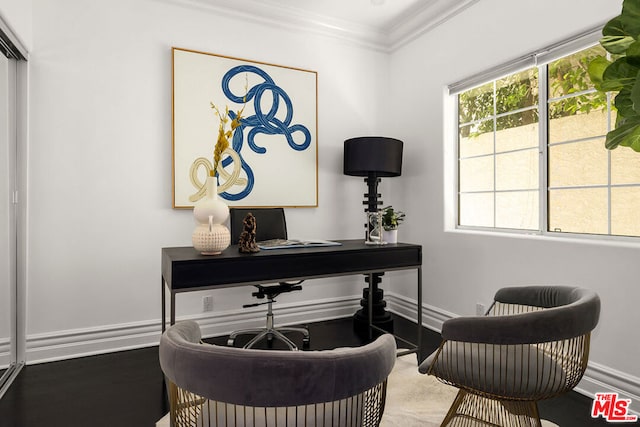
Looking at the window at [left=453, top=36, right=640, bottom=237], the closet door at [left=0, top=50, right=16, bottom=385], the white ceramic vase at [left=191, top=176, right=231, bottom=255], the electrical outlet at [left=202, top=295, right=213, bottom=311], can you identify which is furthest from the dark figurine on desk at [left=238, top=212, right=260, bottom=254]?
the window at [left=453, top=36, right=640, bottom=237]

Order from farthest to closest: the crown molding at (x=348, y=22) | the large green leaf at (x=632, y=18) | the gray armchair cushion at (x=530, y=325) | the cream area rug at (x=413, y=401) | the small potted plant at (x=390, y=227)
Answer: the crown molding at (x=348, y=22), the small potted plant at (x=390, y=227), the cream area rug at (x=413, y=401), the gray armchair cushion at (x=530, y=325), the large green leaf at (x=632, y=18)

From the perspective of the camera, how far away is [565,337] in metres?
1.31

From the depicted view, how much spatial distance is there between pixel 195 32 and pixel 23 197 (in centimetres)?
176

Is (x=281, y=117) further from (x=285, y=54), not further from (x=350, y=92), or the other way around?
(x=350, y=92)

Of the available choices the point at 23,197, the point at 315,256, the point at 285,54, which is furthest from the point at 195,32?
the point at 315,256

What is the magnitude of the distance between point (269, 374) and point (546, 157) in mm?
2463

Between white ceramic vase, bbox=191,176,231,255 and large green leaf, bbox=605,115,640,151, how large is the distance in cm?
172

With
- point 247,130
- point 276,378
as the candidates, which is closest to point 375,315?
point 247,130

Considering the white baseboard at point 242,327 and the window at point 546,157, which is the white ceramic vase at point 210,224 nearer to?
the white baseboard at point 242,327

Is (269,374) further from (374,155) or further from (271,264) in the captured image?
(374,155)

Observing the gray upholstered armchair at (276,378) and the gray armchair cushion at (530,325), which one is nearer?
the gray upholstered armchair at (276,378)

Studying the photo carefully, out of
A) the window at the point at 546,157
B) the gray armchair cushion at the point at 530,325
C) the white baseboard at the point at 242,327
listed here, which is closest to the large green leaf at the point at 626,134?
the gray armchair cushion at the point at 530,325

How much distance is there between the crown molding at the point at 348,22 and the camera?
314cm

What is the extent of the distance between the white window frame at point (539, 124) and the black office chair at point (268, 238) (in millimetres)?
1450
